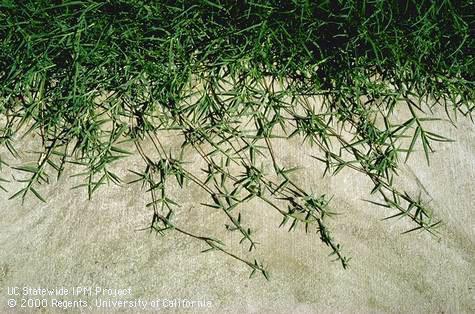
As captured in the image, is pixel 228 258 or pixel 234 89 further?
pixel 228 258

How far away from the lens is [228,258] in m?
2.37

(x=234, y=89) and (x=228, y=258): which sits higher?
(x=234, y=89)

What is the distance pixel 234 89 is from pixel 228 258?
0.70 metres

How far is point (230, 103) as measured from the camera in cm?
227

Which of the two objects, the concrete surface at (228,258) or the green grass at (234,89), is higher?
the green grass at (234,89)

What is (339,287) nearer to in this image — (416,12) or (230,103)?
(230,103)

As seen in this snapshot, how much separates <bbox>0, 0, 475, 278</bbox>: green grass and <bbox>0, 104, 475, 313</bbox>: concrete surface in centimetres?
5

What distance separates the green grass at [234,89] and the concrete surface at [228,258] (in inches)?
2.0

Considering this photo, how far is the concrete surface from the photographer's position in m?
2.37

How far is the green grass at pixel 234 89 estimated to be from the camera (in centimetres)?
215

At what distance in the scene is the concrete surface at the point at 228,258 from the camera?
7.77 ft

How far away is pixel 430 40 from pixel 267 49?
0.63m

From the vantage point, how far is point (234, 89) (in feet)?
7.45

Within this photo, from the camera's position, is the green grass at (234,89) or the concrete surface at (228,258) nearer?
the green grass at (234,89)
